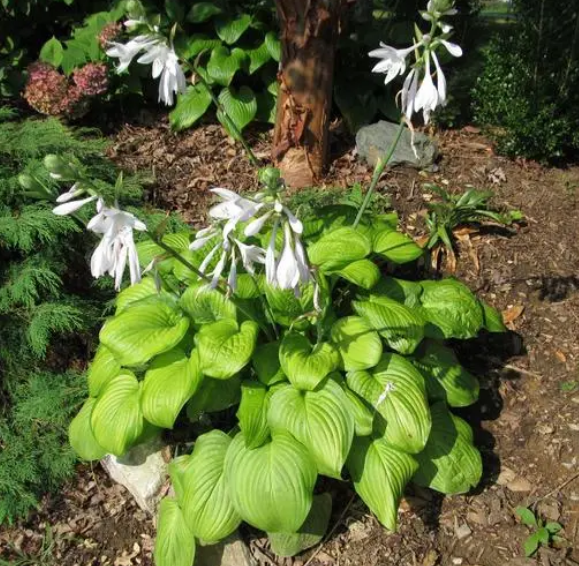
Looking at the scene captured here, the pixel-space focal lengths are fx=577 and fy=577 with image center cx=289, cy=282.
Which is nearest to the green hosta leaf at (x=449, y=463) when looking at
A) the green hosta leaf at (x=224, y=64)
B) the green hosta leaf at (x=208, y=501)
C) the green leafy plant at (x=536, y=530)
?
the green leafy plant at (x=536, y=530)

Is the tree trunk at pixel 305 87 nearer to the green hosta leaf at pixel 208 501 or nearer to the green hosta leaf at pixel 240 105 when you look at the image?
the green hosta leaf at pixel 240 105

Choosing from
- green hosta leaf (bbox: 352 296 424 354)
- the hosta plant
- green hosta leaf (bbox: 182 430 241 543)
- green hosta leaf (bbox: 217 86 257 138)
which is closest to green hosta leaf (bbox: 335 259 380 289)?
the hosta plant

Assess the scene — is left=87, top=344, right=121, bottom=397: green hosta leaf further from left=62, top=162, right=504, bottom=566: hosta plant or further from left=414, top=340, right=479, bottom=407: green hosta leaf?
left=414, top=340, right=479, bottom=407: green hosta leaf

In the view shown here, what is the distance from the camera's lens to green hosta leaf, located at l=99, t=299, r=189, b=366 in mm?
2516

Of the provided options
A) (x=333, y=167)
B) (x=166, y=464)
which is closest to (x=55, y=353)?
(x=166, y=464)

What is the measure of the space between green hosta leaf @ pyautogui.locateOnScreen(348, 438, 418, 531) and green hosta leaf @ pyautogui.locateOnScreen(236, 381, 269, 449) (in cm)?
42

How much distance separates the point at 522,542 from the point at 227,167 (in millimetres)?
3585

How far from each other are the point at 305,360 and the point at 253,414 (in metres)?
0.32

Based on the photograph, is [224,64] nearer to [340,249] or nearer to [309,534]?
[340,249]

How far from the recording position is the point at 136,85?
209 inches

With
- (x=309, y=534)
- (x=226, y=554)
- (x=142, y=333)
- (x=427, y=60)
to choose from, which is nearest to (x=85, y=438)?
(x=142, y=333)

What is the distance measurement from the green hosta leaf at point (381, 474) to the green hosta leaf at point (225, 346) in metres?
0.65

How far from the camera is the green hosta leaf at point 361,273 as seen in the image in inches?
105

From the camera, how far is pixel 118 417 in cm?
260
